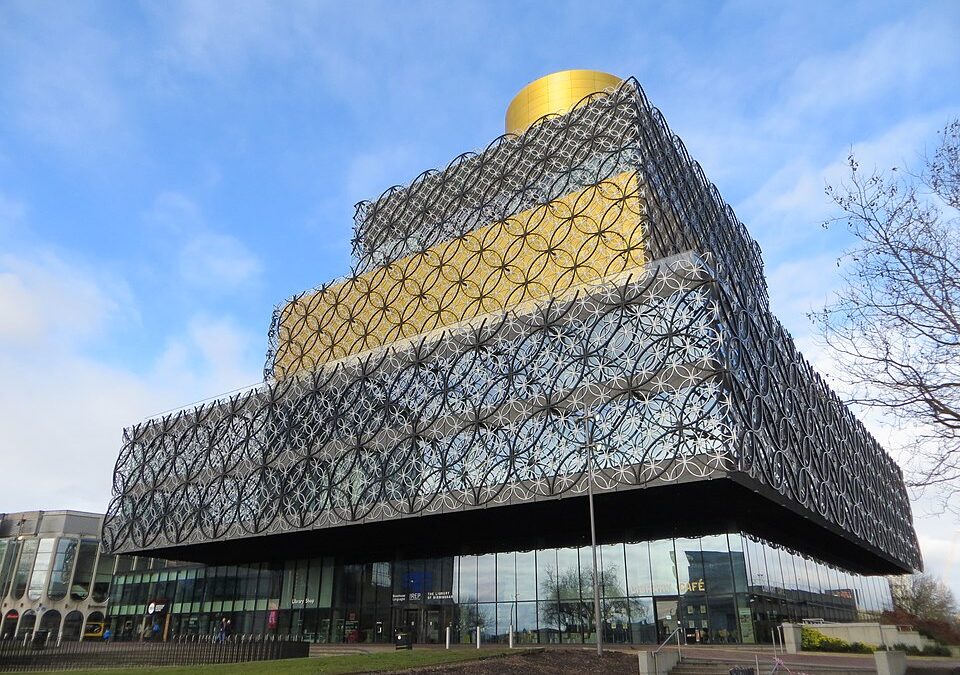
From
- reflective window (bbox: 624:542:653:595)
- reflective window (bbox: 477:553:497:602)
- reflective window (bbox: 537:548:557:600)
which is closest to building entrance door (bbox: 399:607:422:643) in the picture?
reflective window (bbox: 477:553:497:602)

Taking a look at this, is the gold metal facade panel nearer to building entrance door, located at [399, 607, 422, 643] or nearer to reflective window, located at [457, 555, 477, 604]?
reflective window, located at [457, 555, 477, 604]

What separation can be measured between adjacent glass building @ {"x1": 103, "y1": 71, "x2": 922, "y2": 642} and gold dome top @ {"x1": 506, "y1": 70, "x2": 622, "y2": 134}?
1199cm

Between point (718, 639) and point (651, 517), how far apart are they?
21.9 ft

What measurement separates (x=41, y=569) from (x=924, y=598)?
333ft

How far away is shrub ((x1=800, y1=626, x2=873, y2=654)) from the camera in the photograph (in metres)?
30.5

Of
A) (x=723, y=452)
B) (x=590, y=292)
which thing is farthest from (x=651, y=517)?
(x=590, y=292)

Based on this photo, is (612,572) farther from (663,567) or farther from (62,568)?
(62,568)

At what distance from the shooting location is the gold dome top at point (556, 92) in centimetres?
6122

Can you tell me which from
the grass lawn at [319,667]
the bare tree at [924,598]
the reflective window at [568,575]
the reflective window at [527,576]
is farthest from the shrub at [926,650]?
the bare tree at [924,598]

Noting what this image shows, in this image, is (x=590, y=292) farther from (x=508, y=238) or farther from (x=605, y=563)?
(x=605, y=563)

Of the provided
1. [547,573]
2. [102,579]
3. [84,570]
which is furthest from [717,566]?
[84,570]

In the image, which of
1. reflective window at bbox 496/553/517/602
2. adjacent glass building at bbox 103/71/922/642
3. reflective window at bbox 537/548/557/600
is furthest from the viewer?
reflective window at bbox 496/553/517/602

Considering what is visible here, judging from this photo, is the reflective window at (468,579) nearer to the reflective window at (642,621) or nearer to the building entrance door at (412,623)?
the building entrance door at (412,623)

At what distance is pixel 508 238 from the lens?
4397 cm
